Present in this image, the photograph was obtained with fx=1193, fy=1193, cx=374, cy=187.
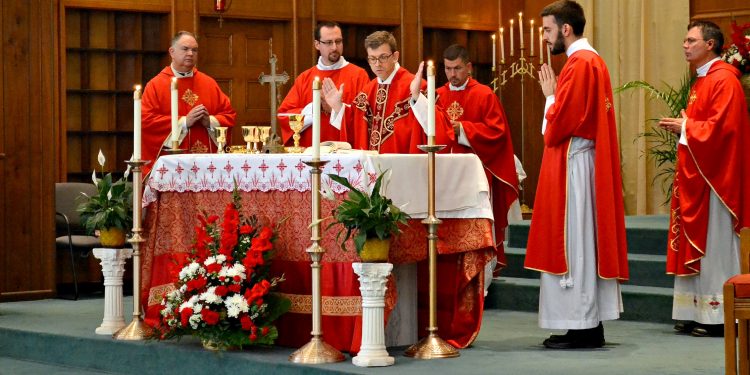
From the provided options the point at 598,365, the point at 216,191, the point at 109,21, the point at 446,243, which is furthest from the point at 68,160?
the point at 598,365

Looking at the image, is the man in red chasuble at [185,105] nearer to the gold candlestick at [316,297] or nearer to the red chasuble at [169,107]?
the red chasuble at [169,107]

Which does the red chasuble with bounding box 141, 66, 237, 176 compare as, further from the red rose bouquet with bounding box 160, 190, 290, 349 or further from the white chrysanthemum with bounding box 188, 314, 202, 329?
the white chrysanthemum with bounding box 188, 314, 202, 329

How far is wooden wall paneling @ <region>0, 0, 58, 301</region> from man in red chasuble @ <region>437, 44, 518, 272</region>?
2970 mm

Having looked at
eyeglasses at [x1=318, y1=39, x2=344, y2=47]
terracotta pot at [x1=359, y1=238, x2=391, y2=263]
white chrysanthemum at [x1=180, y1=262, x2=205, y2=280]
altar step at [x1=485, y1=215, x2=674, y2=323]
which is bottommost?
altar step at [x1=485, y1=215, x2=674, y2=323]

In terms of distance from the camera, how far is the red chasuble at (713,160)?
21.5ft

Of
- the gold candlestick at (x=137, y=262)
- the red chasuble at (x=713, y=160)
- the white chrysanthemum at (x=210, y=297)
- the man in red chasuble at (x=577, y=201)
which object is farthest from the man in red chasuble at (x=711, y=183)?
the gold candlestick at (x=137, y=262)

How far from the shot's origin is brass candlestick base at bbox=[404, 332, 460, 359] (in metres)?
5.55

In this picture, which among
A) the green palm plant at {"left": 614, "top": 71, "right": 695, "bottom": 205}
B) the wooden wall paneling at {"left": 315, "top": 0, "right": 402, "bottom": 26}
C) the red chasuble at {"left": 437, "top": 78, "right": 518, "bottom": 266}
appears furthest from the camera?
the wooden wall paneling at {"left": 315, "top": 0, "right": 402, "bottom": 26}

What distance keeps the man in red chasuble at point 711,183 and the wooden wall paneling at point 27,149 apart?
14.9 feet

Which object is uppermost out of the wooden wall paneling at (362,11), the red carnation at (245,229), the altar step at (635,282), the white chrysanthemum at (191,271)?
the wooden wall paneling at (362,11)

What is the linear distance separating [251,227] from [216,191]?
375 mm

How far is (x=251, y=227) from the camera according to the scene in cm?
577

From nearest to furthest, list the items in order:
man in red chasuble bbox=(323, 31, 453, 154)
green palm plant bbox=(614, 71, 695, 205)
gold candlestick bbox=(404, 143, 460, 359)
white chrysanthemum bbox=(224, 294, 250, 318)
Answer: gold candlestick bbox=(404, 143, 460, 359)
white chrysanthemum bbox=(224, 294, 250, 318)
man in red chasuble bbox=(323, 31, 453, 154)
green palm plant bbox=(614, 71, 695, 205)

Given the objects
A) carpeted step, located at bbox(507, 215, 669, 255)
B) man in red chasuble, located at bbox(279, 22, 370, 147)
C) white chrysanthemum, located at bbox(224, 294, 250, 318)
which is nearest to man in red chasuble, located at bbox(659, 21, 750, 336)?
carpeted step, located at bbox(507, 215, 669, 255)
